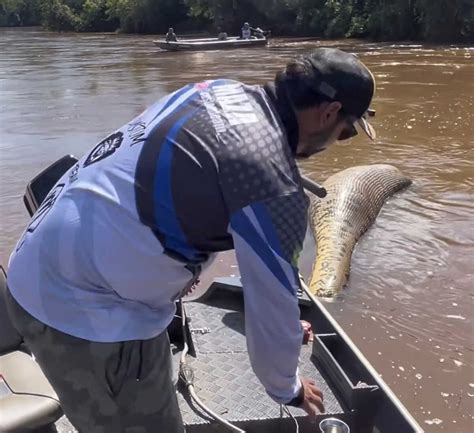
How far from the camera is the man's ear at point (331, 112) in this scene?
6.46 feet

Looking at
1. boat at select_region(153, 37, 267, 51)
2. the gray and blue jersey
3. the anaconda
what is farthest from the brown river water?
boat at select_region(153, 37, 267, 51)


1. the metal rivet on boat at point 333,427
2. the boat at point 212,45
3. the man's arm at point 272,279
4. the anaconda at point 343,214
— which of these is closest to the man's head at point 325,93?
the man's arm at point 272,279

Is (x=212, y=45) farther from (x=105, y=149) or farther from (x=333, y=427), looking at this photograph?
(x=105, y=149)

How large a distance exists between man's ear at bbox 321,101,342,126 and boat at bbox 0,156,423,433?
1.20 meters

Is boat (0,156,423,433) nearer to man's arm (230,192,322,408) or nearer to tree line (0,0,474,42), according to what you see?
man's arm (230,192,322,408)

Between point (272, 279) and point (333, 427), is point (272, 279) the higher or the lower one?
the higher one

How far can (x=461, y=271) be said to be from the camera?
21.3ft

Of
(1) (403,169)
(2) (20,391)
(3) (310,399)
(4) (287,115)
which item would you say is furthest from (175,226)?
(1) (403,169)

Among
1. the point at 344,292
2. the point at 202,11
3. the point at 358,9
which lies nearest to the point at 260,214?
the point at 344,292

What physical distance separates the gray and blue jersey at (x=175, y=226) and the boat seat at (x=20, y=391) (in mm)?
711

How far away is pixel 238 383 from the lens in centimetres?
332

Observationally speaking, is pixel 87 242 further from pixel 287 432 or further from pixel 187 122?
pixel 287 432

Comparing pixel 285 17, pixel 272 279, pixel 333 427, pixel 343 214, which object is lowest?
pixel 285 17

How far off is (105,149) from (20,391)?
1187mm
